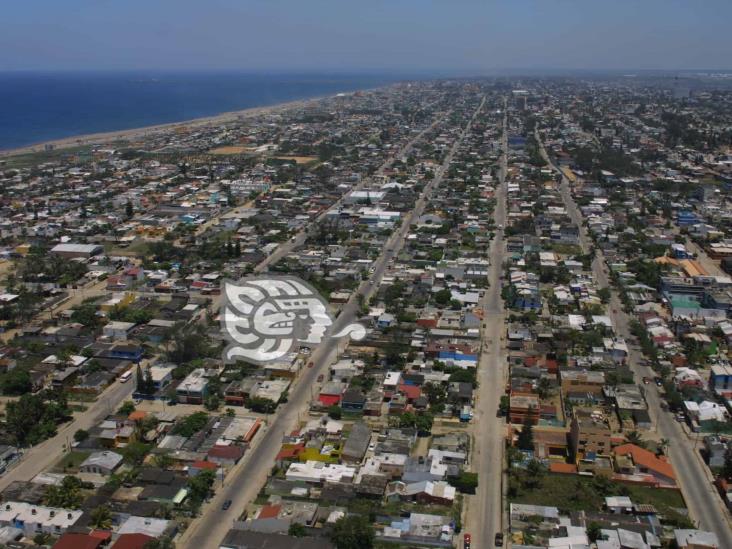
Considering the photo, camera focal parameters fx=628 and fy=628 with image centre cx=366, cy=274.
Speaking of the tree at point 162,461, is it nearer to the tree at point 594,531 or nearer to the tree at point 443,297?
the tree at point 594,531

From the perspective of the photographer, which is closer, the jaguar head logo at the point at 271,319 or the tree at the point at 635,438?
the tree at the point at 635,438

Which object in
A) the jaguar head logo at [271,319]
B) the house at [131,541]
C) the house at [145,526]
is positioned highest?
the jaguar head logo at [271,319]

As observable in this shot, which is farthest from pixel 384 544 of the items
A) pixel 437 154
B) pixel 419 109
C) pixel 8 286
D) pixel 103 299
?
pixel 419 109

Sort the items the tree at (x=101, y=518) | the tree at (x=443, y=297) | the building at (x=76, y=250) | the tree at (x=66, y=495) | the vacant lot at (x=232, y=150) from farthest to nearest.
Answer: the vacant lot at (x=232, y=150), the building at (x=76, y=250), the tree at (x=443, y=297), the tree at (x=66, y=495), the tree at (x=101, y=518)

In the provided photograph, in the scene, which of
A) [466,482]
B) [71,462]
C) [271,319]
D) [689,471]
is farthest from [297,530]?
[271,319]

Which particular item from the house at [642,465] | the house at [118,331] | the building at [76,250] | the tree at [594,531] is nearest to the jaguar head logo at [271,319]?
the house at [118,331]

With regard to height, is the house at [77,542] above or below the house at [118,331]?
below

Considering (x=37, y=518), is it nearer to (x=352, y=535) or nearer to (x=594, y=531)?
(x=352, y=535)

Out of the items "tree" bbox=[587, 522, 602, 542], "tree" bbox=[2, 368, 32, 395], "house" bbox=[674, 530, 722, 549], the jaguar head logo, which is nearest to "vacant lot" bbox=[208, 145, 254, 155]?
the jaguar head logo
